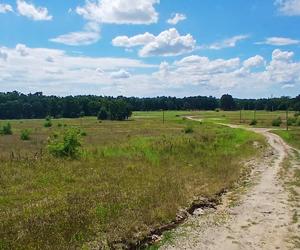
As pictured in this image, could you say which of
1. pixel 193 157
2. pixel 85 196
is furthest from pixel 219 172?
pixel 85 196

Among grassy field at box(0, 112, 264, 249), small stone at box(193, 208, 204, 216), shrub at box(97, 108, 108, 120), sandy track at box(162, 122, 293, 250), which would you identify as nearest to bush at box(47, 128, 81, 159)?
grassy field at box(0, 112, 264, 249)

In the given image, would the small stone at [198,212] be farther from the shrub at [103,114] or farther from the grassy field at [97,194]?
the shrub at [103,114]

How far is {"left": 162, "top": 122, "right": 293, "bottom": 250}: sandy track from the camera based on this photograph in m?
12.5

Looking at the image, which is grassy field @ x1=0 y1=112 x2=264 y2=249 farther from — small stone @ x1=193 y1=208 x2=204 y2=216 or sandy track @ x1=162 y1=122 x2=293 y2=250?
sandy track @ x1=162 y1=122 x2=293 y2=250

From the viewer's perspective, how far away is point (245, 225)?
14477mm

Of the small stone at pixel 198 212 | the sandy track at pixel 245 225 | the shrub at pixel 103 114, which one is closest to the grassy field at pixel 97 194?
the small stone at pixel 198 212

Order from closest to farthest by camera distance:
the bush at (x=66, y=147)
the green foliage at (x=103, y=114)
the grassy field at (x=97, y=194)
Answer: the grassy field at (x=97, y=194) → the bush at (x=66, y=147) → the green foliage at (x=103, y=114)

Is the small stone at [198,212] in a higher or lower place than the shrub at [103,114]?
higher

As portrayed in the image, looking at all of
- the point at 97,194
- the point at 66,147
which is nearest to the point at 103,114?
the point at 66,147

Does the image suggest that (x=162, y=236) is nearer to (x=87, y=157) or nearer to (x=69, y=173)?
(x=69, y=173)

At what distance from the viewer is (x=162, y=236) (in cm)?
1316

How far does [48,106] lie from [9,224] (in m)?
159

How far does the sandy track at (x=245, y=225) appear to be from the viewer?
41.0 ft

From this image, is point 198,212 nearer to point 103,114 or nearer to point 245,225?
point 245,225
